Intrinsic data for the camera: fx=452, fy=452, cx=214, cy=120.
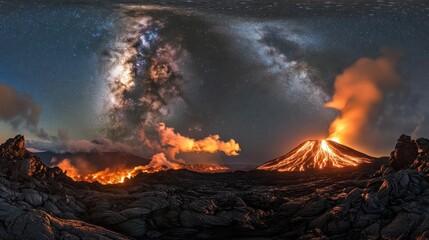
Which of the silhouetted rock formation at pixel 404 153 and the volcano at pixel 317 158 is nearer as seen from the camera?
the silhouetted rock formation at pixel 404 153

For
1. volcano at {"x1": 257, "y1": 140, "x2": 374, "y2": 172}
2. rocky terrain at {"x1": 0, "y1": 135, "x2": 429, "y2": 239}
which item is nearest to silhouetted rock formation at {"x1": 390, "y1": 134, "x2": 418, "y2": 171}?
rocky terrain at {"x1": 0, "y1": 135, "x2": 429, "y2": 239}

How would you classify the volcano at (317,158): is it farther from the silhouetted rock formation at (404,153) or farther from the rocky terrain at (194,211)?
the rocky terrain at (194,211)

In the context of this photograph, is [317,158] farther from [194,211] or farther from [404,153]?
[194,211]

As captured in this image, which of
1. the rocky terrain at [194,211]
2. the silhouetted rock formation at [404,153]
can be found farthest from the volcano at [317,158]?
the rocky terrain at [194,211]

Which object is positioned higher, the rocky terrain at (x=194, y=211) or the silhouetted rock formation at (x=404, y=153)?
the silhouetted rock formation at (x=404, y=153)

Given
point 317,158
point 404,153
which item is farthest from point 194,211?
point 317,158

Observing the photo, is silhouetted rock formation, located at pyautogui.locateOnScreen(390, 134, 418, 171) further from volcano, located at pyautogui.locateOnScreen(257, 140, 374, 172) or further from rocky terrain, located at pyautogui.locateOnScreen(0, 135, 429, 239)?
volcano, located at pyautogui.locateOnScreen(257, 140, 374, 172)

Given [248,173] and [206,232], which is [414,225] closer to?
[206,232]
